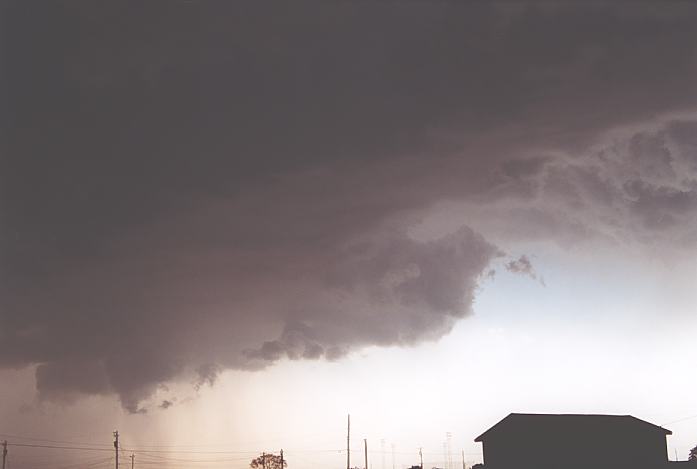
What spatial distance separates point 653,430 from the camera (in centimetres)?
8081

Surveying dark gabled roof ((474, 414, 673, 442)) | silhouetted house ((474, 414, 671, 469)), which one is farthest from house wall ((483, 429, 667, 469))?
dark gabled roof ((474, 414, 673, 442))

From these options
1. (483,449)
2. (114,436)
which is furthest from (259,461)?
(483,449)

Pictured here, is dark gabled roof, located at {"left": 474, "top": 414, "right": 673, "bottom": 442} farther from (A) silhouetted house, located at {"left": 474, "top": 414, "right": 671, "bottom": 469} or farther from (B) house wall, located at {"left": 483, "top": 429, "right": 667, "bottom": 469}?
(B) house wall, located at {"left": 483, "top": 429, "right": 667, "bottom": 469}

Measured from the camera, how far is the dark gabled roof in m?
80.3

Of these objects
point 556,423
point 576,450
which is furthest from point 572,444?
point 556,423

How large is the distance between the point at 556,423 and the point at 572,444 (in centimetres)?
253

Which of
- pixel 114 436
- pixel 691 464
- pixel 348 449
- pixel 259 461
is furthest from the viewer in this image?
pixel 259 461

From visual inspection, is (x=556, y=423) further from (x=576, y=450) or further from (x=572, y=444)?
(x=576, y=450)

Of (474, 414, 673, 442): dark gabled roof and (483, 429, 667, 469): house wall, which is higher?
(474, 414, 673, 442): dark gabled roof

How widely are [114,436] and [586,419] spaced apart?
3738 inches

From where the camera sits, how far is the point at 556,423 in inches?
3184

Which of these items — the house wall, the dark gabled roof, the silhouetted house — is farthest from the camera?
the dark gabled roof

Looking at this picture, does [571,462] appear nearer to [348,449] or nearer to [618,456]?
[618,456]

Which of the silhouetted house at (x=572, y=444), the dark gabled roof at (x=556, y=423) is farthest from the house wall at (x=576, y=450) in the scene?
the dark gabled roof at (x=556, y=423)
